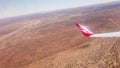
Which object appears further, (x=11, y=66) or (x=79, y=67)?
(x=11, y=66)

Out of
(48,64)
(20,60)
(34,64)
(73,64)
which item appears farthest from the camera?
(20,60)

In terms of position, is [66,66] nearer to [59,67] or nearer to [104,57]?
[59,67]

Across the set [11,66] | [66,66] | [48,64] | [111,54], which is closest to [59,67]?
[66,66]

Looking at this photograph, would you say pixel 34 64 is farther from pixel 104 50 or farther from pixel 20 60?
pixel 104 50

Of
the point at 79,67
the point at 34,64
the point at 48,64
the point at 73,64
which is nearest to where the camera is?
the point at 79,67

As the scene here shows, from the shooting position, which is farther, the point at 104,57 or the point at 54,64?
the point at 54,64

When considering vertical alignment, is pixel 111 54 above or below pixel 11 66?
above

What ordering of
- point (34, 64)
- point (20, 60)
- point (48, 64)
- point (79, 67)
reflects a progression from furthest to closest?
point (20, 60), point (34, 64), point (48, 64), point (79, 67)

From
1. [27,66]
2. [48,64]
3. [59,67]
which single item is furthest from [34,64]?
[59,67]

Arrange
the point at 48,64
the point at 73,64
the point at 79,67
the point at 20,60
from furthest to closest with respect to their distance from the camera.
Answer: the point at 20,60
the point at 48,64
the point at 73,64
the point at 79,67
